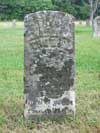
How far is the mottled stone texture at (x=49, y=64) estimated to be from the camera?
8.00 metres

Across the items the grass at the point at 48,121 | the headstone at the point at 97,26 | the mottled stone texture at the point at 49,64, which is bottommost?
the headstone at the point at 97,26

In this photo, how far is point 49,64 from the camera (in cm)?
809

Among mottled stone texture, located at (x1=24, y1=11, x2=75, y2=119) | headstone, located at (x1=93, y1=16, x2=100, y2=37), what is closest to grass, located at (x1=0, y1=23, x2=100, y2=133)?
mottled stone texture, located at (x1=24, y1=11, x2=75, y2=119)

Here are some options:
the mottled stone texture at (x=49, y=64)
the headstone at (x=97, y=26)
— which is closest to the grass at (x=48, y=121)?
the mottled stone texture at (x=49, y=64)

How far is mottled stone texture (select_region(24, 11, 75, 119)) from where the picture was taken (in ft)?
26.2

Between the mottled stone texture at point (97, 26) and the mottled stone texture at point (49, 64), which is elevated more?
the mottled stone texture at point (49, 64)

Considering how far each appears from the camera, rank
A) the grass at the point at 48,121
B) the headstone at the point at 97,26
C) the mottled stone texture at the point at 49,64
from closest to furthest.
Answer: the grass at the point at 48,121
the mottled stone texture at the point at 49,64
the headstone at the point at 97,26

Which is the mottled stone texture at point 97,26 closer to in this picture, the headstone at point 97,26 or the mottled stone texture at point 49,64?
the headstone at point 97,26

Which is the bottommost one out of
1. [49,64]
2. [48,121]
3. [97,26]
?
[97,26]

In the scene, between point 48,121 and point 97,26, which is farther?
point 97,26

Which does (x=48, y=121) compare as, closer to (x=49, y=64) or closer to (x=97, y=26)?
(x=49, y=64)

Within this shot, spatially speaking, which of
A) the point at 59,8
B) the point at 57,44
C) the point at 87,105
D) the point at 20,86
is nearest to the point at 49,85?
the point at 57,44

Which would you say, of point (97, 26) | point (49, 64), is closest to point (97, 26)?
point (97, 26)

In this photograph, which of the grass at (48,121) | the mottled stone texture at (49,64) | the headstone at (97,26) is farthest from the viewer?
the headstone at (97,26)
